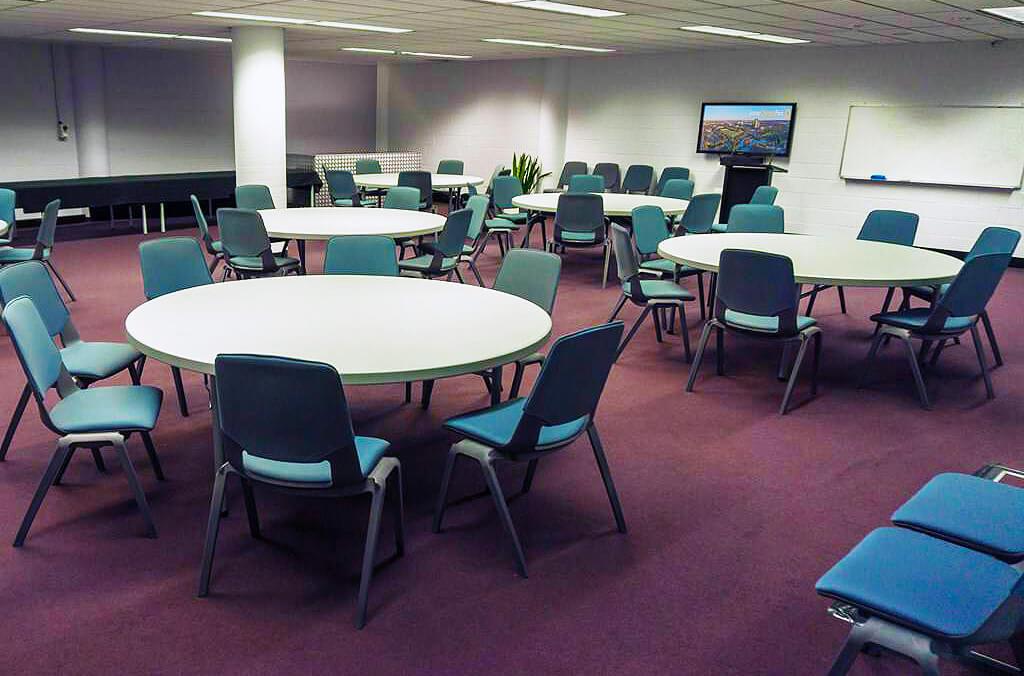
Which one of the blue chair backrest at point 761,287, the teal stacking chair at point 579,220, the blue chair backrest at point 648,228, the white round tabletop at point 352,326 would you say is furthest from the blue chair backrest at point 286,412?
the teal stacking chair at point 579,220

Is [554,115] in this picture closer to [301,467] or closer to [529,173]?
[529,173]

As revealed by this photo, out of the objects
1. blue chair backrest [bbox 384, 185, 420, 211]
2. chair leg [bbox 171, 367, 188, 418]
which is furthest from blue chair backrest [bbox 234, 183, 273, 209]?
chair leg [bbox 171, 367, 188, 418]

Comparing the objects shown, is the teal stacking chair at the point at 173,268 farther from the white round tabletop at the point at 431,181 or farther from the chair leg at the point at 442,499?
the white round tabletop at the point at 431,181

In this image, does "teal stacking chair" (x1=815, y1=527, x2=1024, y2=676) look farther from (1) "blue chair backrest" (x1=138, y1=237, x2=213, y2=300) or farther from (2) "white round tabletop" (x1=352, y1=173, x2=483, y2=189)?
(2) "white round tabletop" (x1=352, y1=173, x2=483, y2=189)

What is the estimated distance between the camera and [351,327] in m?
3.21

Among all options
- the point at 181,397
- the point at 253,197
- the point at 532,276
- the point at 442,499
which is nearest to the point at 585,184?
the point at 253,197

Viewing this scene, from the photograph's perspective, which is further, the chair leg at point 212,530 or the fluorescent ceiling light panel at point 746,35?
the fluorescent ceiling light panel at point 746,35

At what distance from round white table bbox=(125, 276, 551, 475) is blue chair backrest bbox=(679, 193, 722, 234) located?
157 inches

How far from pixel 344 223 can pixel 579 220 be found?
89.7 inches

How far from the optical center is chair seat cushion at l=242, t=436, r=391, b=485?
2.49 metres

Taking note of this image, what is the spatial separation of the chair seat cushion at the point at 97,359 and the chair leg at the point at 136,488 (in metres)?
0.68

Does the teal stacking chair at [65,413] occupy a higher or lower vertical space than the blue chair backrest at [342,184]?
lower

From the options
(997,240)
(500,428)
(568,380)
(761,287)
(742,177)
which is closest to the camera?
(568,380)

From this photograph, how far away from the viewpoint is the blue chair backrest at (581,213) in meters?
7.41
